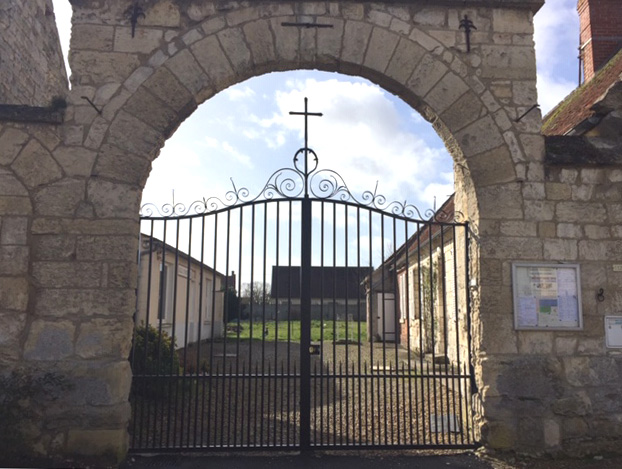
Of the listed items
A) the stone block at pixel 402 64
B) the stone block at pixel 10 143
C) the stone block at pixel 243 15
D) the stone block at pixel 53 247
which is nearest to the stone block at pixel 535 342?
the stone block at pixel 402 64

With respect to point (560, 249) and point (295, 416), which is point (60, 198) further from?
point (560, 249)

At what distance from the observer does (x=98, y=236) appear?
15.2 ft

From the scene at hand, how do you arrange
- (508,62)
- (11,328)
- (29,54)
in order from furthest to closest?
(29,54) → (508,62) → (11,328)

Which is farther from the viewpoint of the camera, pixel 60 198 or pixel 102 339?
pixel 60 198

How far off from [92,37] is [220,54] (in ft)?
4.17

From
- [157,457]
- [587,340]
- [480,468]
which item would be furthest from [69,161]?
[587,340]

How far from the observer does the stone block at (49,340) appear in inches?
175

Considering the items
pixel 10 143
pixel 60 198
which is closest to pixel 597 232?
pixel 60 198

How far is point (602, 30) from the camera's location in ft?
32.2

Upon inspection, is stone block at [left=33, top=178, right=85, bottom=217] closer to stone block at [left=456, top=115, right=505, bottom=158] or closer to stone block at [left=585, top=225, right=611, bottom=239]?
stone block at [left=456, top=115, right=505, bottom=158]

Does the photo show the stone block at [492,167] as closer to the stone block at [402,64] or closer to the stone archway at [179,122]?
the stone archway at [179,122]

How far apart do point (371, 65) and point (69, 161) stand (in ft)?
10.1

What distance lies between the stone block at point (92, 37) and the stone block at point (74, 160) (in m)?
1.05

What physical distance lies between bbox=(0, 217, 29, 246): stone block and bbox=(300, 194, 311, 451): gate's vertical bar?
101 inches
